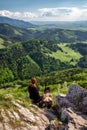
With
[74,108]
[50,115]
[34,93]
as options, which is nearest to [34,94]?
[34,93]

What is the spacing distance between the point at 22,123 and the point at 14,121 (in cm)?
73

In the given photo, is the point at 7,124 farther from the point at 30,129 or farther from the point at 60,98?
the point at 60,98

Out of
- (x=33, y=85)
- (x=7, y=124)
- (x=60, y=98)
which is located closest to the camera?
(x=7, y=124)

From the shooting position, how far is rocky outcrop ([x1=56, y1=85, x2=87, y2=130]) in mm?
21908

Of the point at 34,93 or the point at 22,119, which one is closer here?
the point at 22,119

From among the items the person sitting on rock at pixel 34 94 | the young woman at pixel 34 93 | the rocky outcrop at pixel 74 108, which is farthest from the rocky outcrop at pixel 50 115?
the young woman at pixel 34 93

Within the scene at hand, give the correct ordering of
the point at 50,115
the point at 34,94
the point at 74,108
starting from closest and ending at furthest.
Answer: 1. the point at 50,115
2. the point at 74,108
3. the point at 34,94

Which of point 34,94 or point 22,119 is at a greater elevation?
point 22,119

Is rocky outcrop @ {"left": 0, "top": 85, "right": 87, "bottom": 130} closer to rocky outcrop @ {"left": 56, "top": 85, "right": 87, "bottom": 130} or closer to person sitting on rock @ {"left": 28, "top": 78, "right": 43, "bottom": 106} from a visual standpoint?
rocky outcrop @ {"left": 56, "top": 85, "right": 87, "bottom": 130}

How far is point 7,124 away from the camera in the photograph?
22.3 meters

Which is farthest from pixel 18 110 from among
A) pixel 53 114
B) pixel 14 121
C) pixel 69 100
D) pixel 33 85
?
pixel 33 85

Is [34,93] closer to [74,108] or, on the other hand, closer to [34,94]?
[34,94]

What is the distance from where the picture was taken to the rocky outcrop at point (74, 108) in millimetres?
21908

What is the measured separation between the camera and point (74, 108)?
84.9 ft
